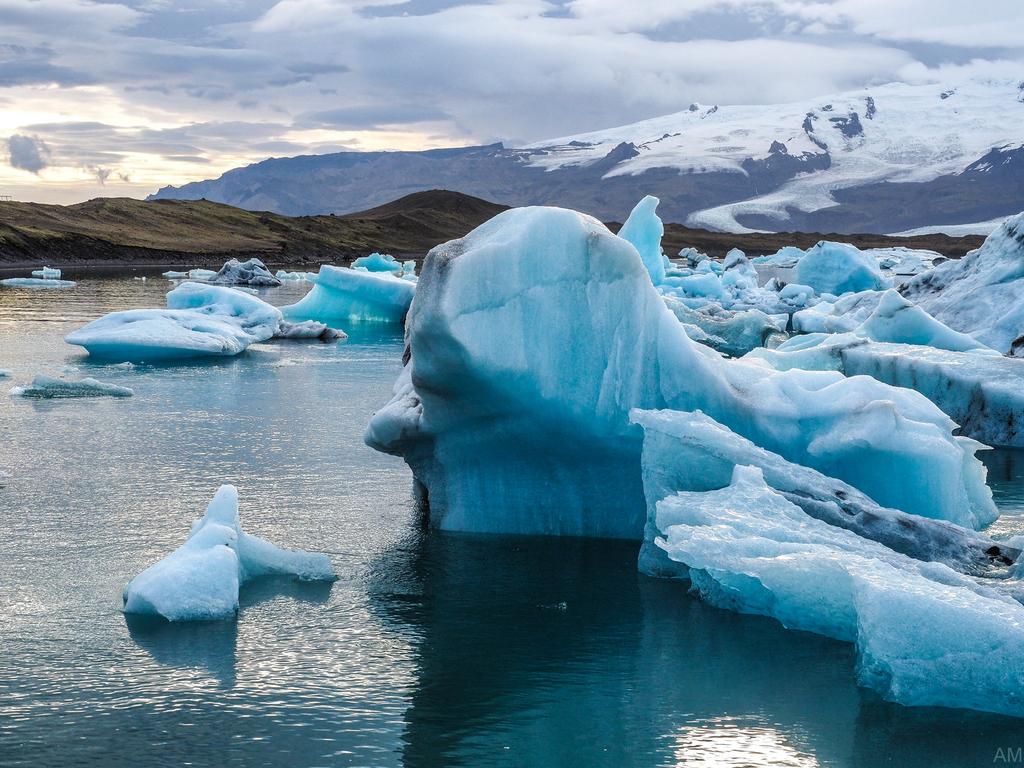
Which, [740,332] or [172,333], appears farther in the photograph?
[740,332]

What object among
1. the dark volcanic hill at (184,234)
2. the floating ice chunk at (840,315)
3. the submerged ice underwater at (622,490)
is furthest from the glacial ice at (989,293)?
the dark volcanic hill at (184,234)

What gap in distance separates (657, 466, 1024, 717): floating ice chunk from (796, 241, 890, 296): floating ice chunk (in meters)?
22.8

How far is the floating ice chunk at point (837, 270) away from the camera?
28844 millimetres

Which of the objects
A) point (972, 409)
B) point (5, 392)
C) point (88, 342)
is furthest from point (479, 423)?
point (88, 342)

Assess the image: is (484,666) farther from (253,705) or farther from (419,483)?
(419,483)

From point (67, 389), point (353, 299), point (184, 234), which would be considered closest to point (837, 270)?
point (353, 299)

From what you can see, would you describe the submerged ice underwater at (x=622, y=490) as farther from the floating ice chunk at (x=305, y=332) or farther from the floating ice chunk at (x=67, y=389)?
the floating ice chunk at (x=305, y=332)

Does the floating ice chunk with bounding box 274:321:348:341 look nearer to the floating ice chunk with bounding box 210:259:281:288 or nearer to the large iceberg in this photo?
the large iceberg

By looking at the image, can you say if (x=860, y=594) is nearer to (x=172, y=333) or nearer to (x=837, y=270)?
(x=172, y=333)

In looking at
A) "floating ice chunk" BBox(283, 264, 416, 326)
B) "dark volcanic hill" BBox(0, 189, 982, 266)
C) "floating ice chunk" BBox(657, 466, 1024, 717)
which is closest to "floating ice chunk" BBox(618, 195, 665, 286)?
"floating ice chunk" BBox(283, 264, 416, 326)

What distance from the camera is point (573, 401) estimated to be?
7.54 m

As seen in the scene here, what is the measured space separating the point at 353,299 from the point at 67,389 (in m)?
11.7

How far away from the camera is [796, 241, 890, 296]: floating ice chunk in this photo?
28844 mm

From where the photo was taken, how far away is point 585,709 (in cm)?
534
